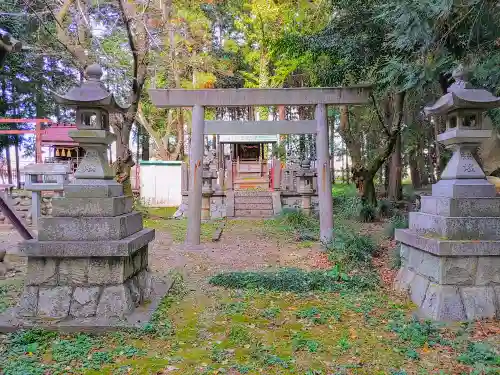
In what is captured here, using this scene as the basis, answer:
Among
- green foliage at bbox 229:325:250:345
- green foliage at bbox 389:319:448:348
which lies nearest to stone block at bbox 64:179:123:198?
green foliage at bbox 229:325:250:345

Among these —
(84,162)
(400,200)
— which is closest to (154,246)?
(84,162)

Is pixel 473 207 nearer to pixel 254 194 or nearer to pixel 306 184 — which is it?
pixel 306 184

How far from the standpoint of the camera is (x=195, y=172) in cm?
837

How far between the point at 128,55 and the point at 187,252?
8311 mm

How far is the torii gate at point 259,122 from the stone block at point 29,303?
4.71 meters

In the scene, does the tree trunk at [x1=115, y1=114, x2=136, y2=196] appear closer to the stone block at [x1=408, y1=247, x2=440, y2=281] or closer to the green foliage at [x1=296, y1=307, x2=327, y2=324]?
the green foliage at [x1=296, y1=307, x2=327, y2=324]

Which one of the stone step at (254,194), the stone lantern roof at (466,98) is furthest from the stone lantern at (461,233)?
the stone step at (254,194)

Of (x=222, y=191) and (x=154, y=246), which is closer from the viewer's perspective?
(x=154, y=246)

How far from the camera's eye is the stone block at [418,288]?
4.22 metres

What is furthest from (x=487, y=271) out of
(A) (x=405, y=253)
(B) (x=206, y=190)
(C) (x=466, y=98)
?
(B) (x=206, y=190)

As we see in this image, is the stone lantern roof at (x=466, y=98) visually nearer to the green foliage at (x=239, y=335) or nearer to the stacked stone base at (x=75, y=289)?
the green foliage at (x=239, y=335)

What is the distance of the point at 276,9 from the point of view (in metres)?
16.3

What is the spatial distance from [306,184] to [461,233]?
1101cm

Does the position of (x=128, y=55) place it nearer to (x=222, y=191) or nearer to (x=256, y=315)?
(x=222, y=191)
